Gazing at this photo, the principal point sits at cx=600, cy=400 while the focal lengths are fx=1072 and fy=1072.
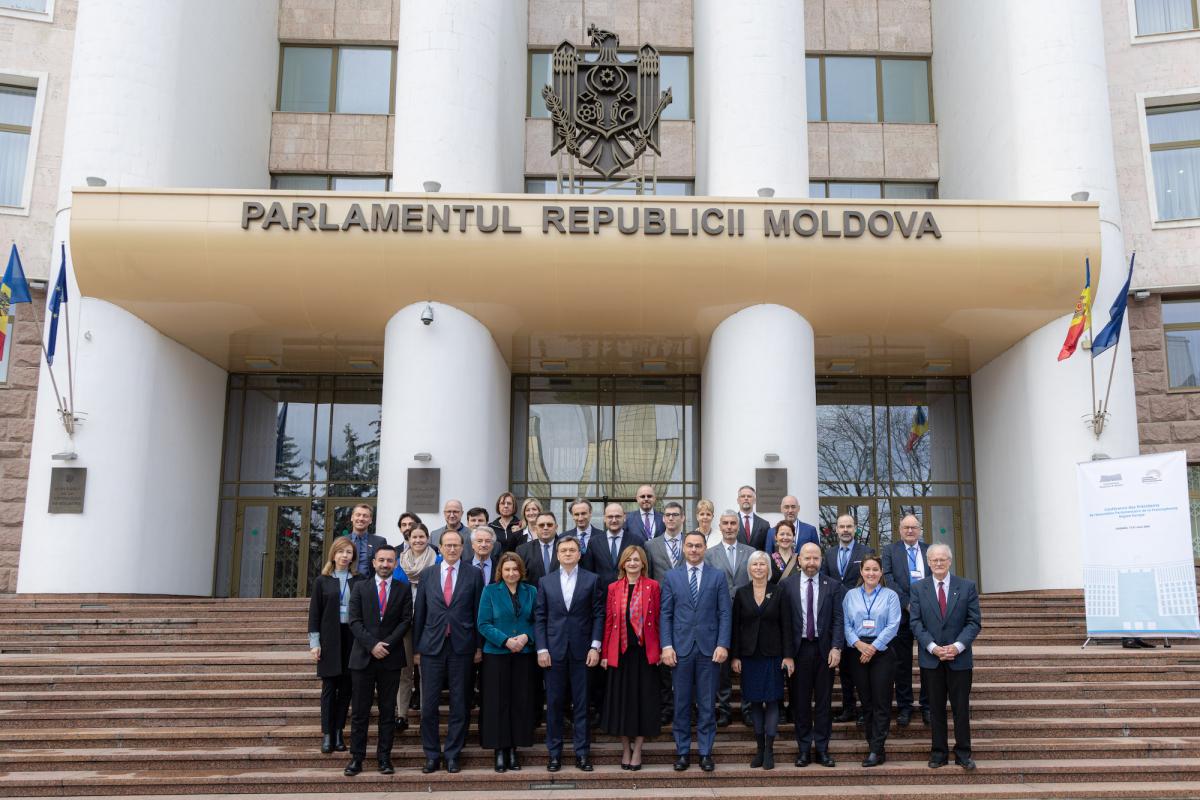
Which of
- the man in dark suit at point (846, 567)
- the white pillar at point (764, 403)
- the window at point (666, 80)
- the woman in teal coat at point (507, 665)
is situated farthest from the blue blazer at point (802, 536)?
the window at point (666, 80)

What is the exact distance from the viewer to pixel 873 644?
888 cm

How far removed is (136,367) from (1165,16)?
60.9 feet

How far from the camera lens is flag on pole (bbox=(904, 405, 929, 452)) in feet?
66.4

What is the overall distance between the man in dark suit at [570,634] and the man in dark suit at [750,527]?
7.02 ft

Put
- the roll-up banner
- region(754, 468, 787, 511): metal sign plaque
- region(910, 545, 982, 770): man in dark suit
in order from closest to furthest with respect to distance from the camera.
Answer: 1. region(910, 545, 982, 770): man in dark suit
2. the roll-up banner
3. region(754, 468, 787, 511): metal sign plaque

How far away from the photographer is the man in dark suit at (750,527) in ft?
34.4

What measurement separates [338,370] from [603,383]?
16.4 ft

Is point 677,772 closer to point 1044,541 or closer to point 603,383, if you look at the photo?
point 1044,541

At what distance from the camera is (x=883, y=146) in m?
20.9

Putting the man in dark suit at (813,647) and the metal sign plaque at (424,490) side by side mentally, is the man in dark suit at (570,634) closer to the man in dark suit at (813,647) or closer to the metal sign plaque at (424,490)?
the man in dark suit at (813,647)

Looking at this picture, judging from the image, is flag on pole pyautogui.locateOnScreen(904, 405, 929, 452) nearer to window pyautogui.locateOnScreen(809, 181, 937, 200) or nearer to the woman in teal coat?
window pyautogui.locateOnScreen(809, 181, 937, 200)

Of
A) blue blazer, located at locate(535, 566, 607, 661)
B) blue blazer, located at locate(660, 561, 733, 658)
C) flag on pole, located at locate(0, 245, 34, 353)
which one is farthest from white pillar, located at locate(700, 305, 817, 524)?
flag on pole, located at locate(0, 245, 34, 353)

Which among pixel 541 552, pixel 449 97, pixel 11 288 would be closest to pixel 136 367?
pixel 11 288

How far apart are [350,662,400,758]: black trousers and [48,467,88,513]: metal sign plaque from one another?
28.2ft
